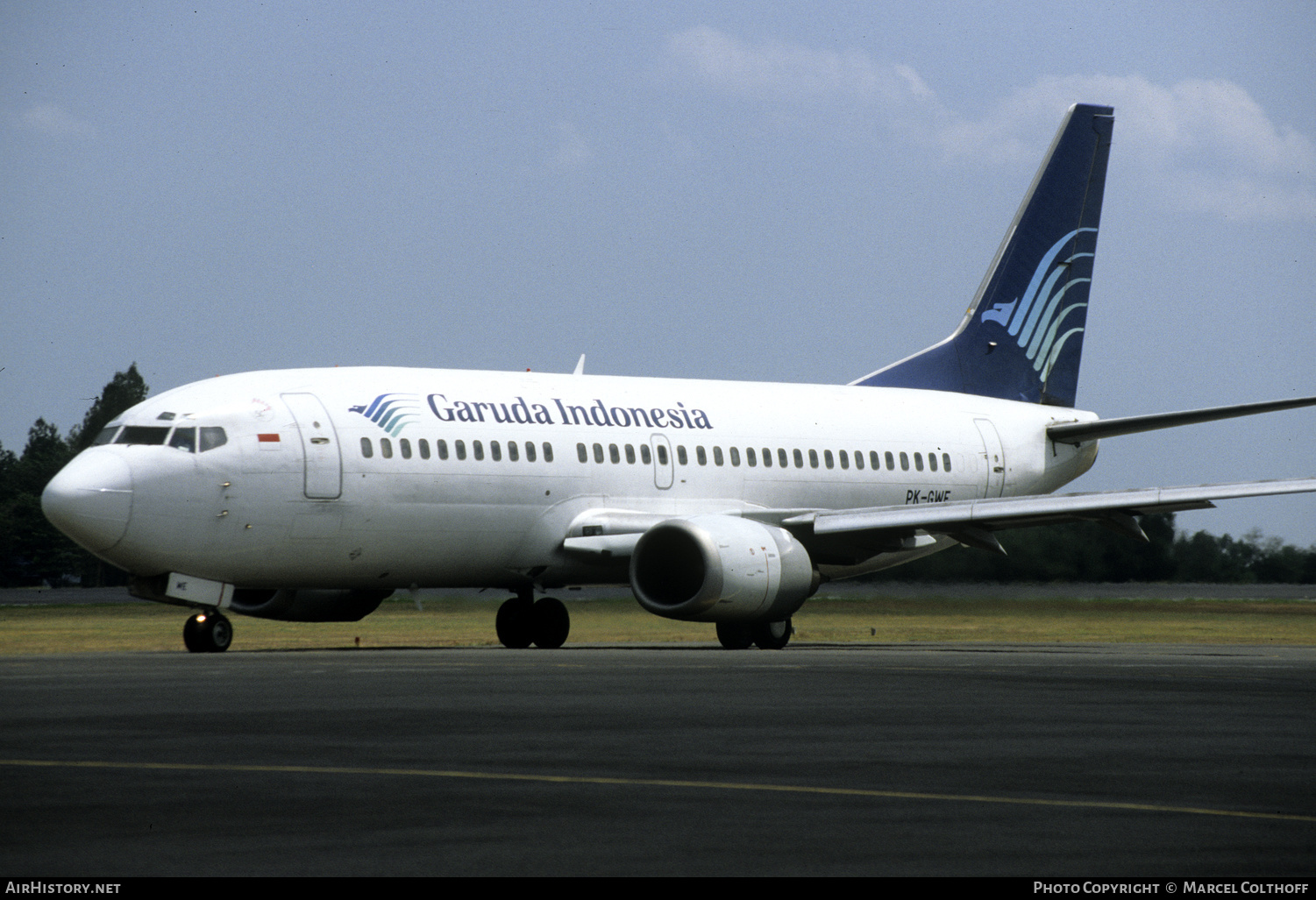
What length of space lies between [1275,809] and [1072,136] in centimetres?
2927

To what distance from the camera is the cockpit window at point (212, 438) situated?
929 inches

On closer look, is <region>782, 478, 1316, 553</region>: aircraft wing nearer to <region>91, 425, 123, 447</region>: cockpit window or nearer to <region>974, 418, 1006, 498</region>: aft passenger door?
<region>974, 418, 1006, 498</region>: aft passenger door

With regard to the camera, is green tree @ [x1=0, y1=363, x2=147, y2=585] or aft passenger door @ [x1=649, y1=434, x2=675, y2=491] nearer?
aft passenger door @ [x1=649, y1=434, x2=675, y2=491]

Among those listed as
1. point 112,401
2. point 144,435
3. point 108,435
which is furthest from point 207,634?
point 112,401

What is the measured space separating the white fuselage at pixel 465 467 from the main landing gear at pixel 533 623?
→ 1.92ft

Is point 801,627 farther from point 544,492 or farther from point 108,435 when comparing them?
point 108,435

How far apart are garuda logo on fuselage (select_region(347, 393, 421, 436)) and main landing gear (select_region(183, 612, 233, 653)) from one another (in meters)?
3.25

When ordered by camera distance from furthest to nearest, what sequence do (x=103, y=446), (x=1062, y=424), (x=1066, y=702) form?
(x=1062, y=424) < (x=103, y=446) < (x=1066, y=702)

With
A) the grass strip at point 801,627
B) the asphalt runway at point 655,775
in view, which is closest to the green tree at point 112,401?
the grass strip at point 801,627

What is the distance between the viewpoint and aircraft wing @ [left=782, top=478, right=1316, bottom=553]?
25.8 meters

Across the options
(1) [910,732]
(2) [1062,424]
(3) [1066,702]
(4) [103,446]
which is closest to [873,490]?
(2) [1062,424]

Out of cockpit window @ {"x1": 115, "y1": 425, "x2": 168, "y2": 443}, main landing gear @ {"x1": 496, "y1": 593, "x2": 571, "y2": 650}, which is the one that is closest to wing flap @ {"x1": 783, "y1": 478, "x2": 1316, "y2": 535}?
main landing gear @ {"x1": 496, "y1": 593, "x2": 571, "y2": 650}
